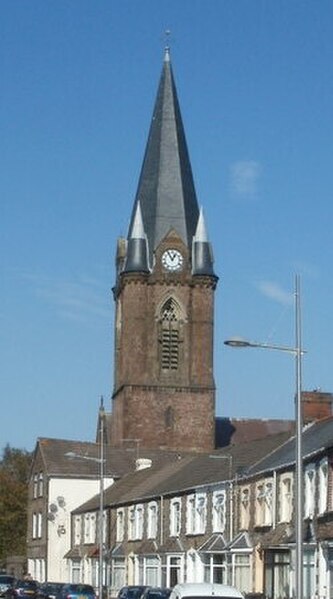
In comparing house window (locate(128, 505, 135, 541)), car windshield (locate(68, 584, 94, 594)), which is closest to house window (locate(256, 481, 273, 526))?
car windshield (locate(68, 584, 94, 594))

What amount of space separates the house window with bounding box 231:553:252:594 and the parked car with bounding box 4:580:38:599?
12.7 metres

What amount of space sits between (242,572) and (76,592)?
311 inches

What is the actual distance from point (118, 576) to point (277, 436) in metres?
17.1

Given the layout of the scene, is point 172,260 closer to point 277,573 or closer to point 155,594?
point 277,573

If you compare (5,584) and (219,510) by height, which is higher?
(219,510)

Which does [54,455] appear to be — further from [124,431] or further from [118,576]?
[118,576]

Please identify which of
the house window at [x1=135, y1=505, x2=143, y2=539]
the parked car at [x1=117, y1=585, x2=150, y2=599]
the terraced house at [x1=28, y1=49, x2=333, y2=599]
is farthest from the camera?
→ the house window at [x1=135, y1=505, x2=143, y2=539]

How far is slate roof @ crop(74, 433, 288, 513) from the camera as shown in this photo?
58.1m

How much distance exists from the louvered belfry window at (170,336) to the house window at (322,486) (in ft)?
208

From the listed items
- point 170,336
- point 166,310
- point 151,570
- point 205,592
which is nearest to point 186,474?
point 151,570

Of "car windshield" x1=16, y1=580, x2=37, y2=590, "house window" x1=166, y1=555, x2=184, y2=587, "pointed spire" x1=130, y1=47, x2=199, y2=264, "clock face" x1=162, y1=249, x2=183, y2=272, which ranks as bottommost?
"car windshield" x1=16, y1=580, x2=37, y2=590

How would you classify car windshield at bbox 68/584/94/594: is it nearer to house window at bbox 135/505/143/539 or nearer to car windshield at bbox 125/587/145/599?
car windshield at bbox 125/587/145/599

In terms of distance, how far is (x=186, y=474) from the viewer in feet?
217

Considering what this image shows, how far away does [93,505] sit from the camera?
8219cm
